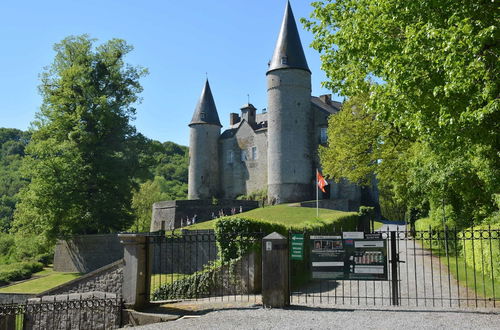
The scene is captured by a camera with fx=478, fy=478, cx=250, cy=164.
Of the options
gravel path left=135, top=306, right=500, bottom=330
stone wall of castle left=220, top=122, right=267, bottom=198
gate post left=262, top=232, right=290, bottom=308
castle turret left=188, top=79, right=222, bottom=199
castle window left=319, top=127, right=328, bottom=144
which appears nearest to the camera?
gravel path left=135, top=306, right=500, bottom=330

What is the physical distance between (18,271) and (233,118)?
40133 millimetres

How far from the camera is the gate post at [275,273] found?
31.6 ft

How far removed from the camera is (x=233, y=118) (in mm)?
65750

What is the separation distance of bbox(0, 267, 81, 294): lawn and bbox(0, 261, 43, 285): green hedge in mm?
681

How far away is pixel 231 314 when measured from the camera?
30.0 ft

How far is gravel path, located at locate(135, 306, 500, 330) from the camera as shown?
25.9ft

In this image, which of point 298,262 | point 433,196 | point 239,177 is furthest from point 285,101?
point 298,262

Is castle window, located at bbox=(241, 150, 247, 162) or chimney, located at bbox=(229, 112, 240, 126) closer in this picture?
castle window, located at bbox=(241, 150, 247, 162)

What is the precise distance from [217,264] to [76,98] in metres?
23.6

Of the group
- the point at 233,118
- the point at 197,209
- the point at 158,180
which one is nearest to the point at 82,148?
the point at 197,209

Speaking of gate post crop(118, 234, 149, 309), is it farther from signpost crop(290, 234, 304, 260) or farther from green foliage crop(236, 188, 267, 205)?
green foliage crop(236, 188, 267, 205)

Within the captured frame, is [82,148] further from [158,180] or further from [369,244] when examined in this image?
[158,180]

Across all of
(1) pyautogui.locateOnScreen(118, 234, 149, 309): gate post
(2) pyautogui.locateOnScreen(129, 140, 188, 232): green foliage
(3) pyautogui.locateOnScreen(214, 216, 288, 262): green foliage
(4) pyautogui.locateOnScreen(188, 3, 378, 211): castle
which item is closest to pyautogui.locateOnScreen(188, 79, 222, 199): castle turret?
(2) pyautogui.locateOnScreen(129, 140, 188, 232): green foliage

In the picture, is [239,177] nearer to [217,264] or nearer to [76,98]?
[76,98]
